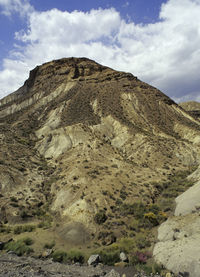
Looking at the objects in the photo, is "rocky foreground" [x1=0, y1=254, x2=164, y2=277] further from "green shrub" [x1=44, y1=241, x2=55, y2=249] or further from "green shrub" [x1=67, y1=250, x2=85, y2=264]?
"green shrub" [x1=44, y1=241, x2=55, y2=249]

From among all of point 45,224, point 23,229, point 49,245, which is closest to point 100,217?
point 49,245

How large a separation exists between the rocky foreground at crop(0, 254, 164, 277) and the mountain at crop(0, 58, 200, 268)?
2.68 metres

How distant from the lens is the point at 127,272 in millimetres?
12281

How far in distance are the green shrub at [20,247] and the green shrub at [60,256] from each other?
2326mm

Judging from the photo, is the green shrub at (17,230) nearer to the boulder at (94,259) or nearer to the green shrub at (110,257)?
the boulder at (94,259)

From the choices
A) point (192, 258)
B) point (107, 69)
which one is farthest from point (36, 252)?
point (107, 69)

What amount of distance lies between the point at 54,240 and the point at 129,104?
141ft

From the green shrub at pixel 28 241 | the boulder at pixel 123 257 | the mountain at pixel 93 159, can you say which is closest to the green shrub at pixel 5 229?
the mountain at pixel 93 159

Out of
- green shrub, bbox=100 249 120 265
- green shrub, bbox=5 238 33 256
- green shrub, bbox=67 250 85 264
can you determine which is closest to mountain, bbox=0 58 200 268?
green shrub, bbox=5 238 33 256

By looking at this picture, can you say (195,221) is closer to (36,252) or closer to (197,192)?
(197,192)

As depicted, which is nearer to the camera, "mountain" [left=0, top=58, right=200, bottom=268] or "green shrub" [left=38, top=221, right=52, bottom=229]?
"mountain" [left=0, top=58, right=200, bottom=268]

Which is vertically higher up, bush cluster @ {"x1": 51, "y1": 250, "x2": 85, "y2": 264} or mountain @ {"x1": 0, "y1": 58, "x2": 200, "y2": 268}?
mountain @ {"x1": 0, "y1": 58, "x2": 200, "y2": 268}

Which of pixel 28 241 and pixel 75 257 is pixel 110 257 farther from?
pixel 28 241

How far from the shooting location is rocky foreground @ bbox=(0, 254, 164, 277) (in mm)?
11519
